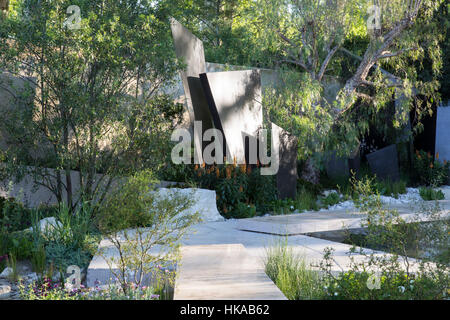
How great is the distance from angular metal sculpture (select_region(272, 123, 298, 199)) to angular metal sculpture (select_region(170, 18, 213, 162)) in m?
1.26

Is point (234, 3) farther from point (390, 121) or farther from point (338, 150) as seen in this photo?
point (338, 150)

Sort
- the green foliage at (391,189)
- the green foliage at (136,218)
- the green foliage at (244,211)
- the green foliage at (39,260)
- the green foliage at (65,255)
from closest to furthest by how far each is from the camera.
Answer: the green foliage at (136,218) → the green foliage at (39,260) → the green foliage at (65,255) → the green foliage at (244,211) → the green foliage at (391,189)

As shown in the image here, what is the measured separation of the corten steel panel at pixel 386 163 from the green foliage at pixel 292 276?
794cm

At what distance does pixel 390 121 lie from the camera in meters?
12.7

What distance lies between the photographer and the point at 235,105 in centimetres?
854

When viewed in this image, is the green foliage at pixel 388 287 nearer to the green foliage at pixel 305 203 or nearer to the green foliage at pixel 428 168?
the green foliage at pixel 305 203

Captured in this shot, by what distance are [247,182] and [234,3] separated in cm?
1163

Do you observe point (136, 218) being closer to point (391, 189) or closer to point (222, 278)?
point (222, 278)

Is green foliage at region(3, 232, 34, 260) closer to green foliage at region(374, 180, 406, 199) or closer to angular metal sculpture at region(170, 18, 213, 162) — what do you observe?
angular metal sculpture at region(170, 18, 213, 162)

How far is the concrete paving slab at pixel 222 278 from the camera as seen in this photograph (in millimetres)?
3377

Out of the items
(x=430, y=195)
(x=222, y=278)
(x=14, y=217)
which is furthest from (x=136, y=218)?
(x=430, y=195)

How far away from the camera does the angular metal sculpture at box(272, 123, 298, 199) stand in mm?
8812

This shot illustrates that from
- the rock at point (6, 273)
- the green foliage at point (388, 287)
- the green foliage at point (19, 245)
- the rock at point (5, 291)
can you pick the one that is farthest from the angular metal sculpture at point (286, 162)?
the rock at point (5, 291)
